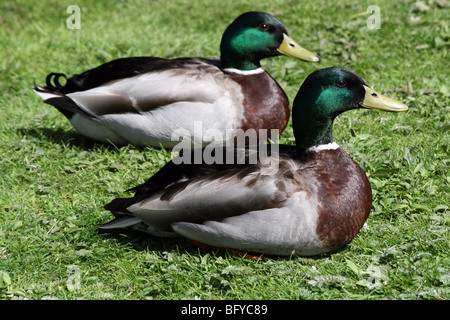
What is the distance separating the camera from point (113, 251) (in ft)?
12.6

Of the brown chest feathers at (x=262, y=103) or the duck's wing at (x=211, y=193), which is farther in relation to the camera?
the brown chest feathers at (x=262, y=103)

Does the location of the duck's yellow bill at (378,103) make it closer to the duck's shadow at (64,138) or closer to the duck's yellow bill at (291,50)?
the duck's yellow bill at (291,50)

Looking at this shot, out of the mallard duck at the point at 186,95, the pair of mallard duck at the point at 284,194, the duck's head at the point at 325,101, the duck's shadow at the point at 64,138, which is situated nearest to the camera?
the pair of mallard duck at the point at 284,194

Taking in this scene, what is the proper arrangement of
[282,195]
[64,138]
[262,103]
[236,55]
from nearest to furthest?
1. [282,195]
2. [262,103]
3. [236,55]
4. [64,138]

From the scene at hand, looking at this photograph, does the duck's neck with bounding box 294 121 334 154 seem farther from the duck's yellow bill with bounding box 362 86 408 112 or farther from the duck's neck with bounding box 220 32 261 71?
the duck's neck with bounding box 220 32 261 71

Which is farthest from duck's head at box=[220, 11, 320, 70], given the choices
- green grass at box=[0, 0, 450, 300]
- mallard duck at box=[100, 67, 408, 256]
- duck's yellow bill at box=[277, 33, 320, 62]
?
mallard duck at box=[100, 67, 408, 256]

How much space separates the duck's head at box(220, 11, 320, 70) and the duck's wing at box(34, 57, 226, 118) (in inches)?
7.2

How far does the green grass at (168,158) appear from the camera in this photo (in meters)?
3.46

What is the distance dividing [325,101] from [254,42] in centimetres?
160

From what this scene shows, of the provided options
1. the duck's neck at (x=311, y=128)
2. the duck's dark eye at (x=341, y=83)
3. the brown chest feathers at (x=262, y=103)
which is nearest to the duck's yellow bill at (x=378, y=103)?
the duck's dark eye at (x=341, y=83)

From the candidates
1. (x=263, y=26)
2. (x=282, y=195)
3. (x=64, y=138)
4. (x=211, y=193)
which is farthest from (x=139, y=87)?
(x=282, y=195)

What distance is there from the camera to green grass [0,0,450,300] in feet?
11.4

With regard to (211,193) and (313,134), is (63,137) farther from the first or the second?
(313,134)

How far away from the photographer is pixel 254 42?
513 cm
